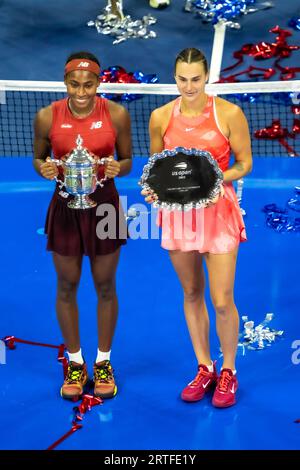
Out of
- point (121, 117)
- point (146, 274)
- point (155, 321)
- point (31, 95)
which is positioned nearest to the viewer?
point (121, 117)

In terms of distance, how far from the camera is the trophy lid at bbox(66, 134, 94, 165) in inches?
219

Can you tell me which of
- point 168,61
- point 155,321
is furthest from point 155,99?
point 155,321

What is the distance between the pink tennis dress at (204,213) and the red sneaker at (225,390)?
0.96 m

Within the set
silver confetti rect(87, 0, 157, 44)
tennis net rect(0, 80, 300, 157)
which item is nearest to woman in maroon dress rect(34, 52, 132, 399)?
tennis net rect(0, 80, 300, 157)

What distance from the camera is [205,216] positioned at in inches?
228

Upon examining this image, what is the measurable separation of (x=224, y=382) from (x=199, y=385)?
0.19 metres

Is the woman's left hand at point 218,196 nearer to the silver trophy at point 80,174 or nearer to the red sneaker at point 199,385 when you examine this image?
the silver trophy at point 80,174

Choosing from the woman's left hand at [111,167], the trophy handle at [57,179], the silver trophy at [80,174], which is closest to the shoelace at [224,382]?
the silver trophy at [80,174]

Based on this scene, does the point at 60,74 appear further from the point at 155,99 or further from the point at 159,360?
the point at 159,360

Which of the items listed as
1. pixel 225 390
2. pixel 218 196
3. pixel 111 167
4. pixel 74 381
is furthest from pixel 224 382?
pixel 111 167

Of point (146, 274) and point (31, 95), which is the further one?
point (31, 95)

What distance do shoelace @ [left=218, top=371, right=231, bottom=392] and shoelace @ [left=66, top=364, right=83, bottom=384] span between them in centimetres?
100

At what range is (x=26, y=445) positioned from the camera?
5.74m

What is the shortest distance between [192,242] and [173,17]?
7.92 meters
